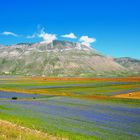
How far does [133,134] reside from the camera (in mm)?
40250

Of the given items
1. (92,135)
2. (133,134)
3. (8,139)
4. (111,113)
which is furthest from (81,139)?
(111,113)

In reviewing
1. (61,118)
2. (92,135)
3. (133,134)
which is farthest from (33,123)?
(133,134)

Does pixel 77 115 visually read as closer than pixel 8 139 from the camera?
No

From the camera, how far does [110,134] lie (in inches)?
1578

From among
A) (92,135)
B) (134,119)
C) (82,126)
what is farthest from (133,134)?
(134,119)

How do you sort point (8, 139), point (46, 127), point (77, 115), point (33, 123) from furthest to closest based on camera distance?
point (77, 115) → point (33, 123) → point (46, 127) → point (8, 139)

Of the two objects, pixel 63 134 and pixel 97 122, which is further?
pixel 97 122

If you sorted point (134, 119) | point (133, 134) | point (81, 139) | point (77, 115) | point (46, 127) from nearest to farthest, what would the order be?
point (81, 139) → point (133, 134) → point (46, 127) → point (134, 119) → point (77, 115)

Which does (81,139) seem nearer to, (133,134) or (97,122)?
(133,134)

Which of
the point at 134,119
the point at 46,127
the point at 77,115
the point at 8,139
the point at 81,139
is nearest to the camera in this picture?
the point at 8,139

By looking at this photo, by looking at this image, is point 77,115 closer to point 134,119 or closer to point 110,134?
point 134,119

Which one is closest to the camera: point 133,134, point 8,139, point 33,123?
point 8,139

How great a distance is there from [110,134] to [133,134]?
122 inches

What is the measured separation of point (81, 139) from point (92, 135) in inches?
97.2
